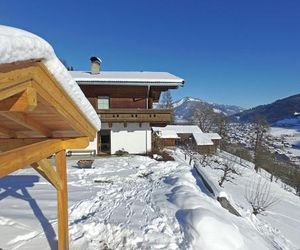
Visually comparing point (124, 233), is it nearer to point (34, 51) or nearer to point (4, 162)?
point (4, 162)

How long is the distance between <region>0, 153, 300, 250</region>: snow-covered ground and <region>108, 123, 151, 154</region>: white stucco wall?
7.71 meters

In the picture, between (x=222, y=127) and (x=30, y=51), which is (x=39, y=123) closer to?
(x=30, y=51)

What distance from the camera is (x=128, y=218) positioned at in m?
7.93

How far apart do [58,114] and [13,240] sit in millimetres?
3861

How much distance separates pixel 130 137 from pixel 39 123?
17.0 metres

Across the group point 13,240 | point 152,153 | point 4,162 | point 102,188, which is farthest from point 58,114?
point 152,153

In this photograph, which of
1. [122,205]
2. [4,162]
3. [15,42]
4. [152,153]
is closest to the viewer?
[15,42]

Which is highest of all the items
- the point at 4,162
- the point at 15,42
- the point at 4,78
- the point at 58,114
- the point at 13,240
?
the point at 15,42

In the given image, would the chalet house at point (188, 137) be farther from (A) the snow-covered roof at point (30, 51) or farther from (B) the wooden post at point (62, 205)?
(A) the snow-covered roof at point (30, 51)

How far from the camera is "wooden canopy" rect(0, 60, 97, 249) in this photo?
108 inches

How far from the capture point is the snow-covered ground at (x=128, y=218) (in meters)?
6.44

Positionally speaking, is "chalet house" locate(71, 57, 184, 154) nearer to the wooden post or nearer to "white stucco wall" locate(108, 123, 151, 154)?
"white stucco wall" locate(108, 123, 151, 154)

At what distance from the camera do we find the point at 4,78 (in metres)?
2.41

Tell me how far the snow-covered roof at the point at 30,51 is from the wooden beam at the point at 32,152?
900 millimetres
